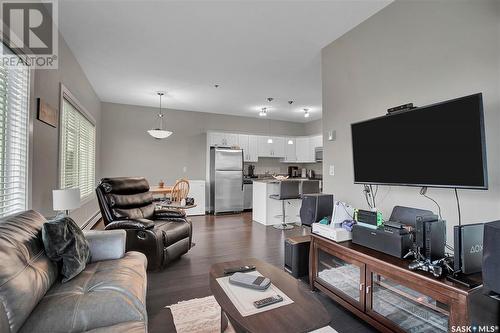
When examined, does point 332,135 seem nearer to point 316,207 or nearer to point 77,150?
point 316,207

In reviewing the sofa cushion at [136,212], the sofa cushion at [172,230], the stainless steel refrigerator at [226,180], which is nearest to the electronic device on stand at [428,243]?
the sofa cushion at [172,230]

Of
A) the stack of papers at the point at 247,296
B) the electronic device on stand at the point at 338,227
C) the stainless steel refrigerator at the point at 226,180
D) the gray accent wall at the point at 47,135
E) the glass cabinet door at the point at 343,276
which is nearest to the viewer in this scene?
the stack of papers at the point at 247,296

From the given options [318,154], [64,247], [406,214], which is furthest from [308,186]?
[64,247]

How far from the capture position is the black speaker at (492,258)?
117cm

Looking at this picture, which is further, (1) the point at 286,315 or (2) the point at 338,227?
(2) the point at 338,227

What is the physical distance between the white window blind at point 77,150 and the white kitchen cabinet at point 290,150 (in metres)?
5.04

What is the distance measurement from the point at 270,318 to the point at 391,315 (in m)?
1.03

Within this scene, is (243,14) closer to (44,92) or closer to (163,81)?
(44,92)

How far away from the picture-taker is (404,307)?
175cm

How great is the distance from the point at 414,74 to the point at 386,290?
1.72 meters

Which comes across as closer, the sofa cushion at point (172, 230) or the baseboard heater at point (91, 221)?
the sofa cushion at point (172, 230)

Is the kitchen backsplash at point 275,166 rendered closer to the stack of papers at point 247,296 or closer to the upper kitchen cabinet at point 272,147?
the upper kitchen cabinet at point 272,147

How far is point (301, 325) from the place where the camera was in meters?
1.20

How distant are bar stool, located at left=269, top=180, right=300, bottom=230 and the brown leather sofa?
142 inches
